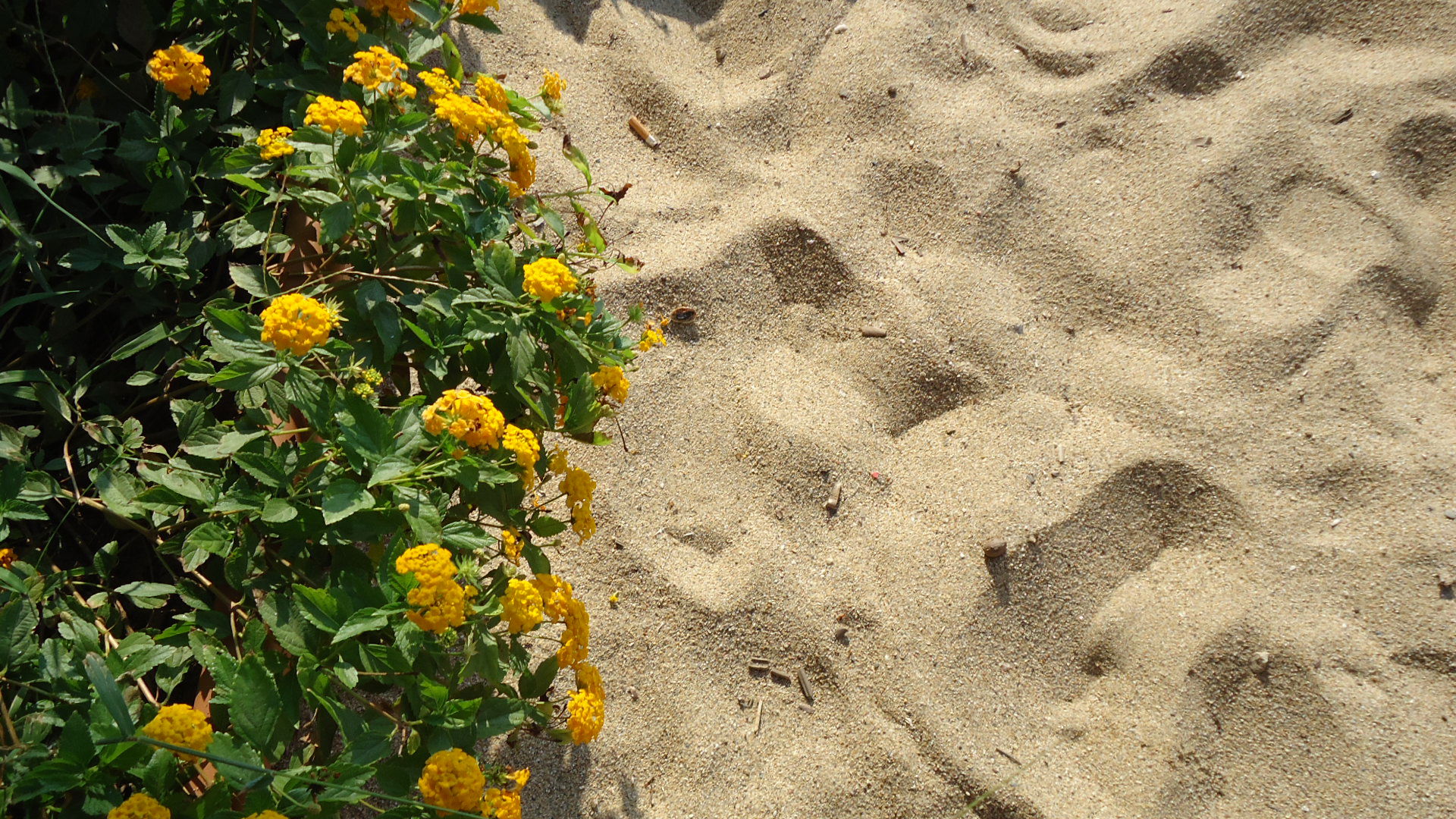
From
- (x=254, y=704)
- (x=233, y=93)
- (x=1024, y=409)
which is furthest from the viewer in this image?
(x=1024, y=409)

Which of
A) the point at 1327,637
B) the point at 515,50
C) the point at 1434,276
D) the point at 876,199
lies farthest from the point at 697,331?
the point at 1434,276

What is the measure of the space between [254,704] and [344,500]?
11.1 inches

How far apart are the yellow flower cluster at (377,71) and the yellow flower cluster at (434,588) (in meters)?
0.75

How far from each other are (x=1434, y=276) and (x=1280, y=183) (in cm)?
39

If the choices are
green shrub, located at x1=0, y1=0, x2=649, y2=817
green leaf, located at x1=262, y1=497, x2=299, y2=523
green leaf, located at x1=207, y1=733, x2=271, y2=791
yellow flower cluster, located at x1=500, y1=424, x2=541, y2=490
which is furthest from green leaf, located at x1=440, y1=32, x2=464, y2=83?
green leaf, located at x1=207, y1=733, x2=271, y2=791

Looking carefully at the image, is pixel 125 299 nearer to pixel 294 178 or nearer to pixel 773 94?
pixel 294 178

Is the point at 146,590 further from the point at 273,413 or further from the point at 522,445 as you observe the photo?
the point at 522,445

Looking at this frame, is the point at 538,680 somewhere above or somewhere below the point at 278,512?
below

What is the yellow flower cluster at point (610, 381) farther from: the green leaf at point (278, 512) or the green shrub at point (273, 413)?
the green leaf at point (278, 512)

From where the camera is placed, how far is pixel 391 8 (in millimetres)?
1640

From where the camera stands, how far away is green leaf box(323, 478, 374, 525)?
1.27 metres

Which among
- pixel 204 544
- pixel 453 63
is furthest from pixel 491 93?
pixel 204 544

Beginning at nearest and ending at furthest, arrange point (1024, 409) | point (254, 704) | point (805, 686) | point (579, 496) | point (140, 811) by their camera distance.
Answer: point (140, 811) < point (254, 704) < point (579, 496) < point (805, 686) < point (1024, 409)

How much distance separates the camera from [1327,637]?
6.05 ft
